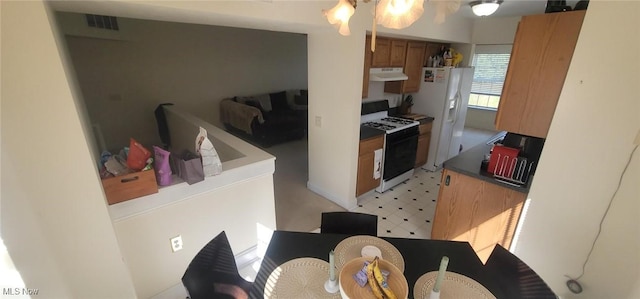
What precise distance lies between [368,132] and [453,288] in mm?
2098

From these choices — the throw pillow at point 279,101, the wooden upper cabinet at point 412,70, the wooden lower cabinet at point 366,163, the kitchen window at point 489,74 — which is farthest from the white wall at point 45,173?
the kitchen window at point 489,74

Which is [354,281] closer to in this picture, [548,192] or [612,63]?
[548,192]

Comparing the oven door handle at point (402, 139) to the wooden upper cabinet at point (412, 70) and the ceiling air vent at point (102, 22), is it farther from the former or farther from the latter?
the ceiling air vent at point (102, 22)

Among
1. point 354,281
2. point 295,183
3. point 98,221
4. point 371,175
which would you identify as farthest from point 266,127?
point 354,281

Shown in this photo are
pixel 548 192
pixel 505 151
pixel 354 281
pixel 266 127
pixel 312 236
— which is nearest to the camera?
pixel 354 281

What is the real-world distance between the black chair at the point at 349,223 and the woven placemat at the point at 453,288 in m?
0.47

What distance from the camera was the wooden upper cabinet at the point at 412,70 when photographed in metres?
3.59

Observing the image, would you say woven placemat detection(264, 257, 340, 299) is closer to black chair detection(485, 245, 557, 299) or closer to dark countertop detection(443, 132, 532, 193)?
black chair detection(485, 245, 557, 299)

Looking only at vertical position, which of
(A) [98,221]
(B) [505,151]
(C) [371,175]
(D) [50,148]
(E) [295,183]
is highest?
(D) [50,148]

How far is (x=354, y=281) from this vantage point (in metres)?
1.09

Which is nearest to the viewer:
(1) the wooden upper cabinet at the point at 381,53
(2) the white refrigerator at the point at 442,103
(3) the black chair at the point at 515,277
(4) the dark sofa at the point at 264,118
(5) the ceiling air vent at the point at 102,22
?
(3) the black chair at the point at 515,277

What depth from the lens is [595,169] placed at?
4.74 ft

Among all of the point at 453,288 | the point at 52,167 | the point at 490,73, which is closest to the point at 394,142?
the point at 453,288

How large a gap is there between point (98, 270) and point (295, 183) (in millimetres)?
2404
